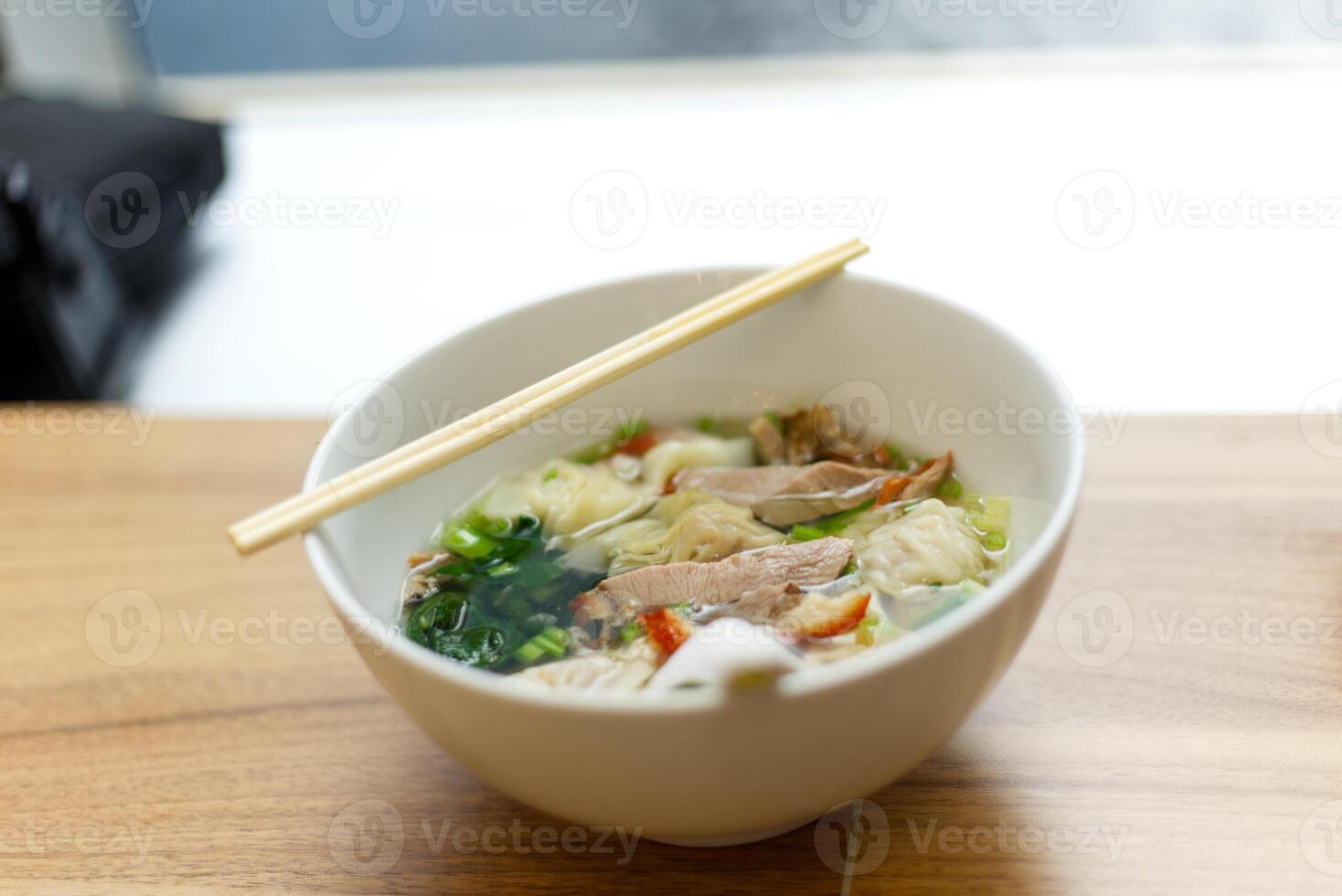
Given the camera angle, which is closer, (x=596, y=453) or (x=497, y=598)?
(x=497, y=598)

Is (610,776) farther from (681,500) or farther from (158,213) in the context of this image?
(158,213)

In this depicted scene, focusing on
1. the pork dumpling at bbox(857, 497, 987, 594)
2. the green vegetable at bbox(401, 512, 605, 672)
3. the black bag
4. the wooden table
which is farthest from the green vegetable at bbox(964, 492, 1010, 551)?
the black bag

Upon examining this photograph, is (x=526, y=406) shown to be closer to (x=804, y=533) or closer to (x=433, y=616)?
(x=433, y=616)

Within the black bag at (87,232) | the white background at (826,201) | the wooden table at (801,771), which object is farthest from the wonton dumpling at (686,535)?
the black bag at (87,232)

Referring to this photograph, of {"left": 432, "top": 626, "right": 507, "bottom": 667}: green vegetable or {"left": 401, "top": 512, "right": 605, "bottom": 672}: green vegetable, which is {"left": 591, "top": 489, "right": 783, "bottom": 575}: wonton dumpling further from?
{"left": 432, "top": 626, "right": 507, "bottom": 667}: green vegetable

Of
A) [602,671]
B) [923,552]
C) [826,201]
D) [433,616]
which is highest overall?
[923,552]

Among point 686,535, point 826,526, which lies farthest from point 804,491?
point 686,535

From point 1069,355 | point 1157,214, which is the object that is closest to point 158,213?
point 1069,355
